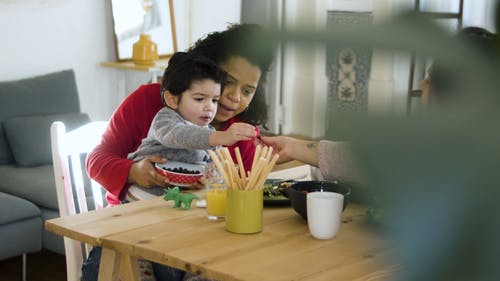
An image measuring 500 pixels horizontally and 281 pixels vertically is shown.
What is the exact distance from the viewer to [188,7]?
17.4ft

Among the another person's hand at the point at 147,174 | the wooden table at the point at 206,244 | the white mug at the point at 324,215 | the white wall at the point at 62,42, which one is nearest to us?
the wooden table at the point at 206,244

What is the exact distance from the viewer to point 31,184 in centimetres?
379

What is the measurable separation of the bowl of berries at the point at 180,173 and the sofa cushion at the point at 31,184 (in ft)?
5.87

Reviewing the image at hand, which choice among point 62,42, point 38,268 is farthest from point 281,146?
point 62,42

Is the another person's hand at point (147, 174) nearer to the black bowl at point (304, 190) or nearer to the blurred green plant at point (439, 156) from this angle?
the black bowl at point (304, 190)

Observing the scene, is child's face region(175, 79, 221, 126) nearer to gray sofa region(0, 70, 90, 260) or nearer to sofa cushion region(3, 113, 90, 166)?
gray sofa region(0, 70, 90, 260)

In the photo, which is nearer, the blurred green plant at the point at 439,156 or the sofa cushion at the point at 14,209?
the blurred green plant at the point at 439,156

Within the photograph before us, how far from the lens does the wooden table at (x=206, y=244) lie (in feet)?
4.65

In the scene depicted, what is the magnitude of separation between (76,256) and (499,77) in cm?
212

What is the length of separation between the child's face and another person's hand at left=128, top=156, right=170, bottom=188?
0.57ft

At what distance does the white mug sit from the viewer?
5.19 feet

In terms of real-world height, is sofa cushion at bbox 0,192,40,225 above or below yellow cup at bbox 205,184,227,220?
below

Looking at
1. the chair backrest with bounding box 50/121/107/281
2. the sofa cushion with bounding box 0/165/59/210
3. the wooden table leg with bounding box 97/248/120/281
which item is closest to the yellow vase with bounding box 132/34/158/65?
the sofa cushion with bounding box 0/165/59/210

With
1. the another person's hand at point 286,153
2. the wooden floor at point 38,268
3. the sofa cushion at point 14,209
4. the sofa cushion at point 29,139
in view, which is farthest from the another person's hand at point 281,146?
the sofa cushion at point 29,139
